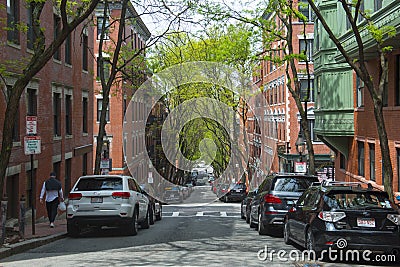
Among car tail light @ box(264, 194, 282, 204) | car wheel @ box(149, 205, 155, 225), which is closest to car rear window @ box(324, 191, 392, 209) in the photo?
car tail light @ box(264, 194, 282, 204)

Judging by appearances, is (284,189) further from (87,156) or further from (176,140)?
(176,140)

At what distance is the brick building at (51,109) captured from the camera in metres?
20.5

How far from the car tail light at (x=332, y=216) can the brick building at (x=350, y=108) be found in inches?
422

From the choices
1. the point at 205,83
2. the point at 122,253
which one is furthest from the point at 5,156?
the point at 205,83

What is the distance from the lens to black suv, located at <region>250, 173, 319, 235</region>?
53.6 ft

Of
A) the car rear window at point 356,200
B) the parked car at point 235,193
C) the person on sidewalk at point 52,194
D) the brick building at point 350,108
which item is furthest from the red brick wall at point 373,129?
the parked car at point 235,193

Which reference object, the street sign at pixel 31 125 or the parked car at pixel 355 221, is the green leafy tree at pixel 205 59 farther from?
the parked car at pixel 355 221

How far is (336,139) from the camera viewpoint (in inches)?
1150

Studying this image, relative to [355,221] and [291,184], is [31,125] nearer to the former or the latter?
[291,184]

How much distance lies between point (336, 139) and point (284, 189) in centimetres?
1341

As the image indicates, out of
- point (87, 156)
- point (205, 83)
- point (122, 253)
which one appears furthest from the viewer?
point (205, 83)

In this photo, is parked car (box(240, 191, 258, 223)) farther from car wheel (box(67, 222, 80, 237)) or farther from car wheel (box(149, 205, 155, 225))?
car wheel (box(67, 222, 80, 237))

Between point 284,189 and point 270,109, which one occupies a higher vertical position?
point 270,109

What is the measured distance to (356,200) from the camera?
1136 cm
